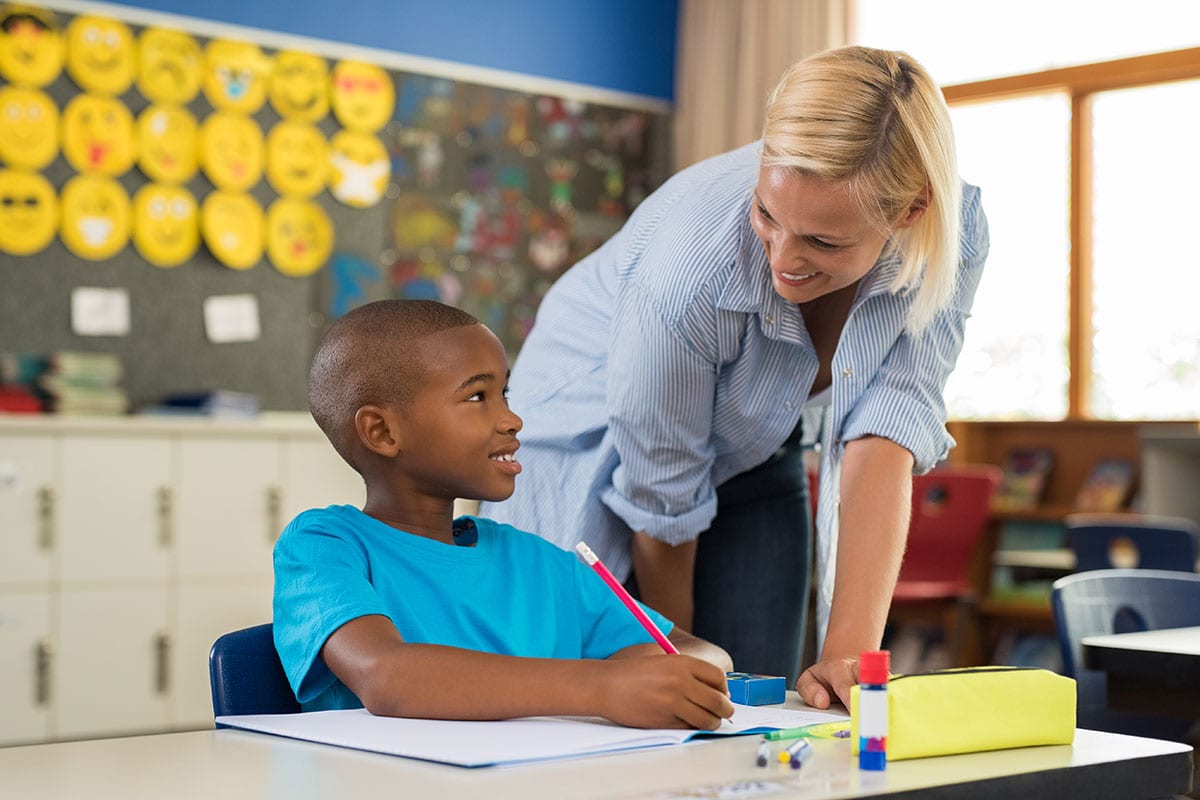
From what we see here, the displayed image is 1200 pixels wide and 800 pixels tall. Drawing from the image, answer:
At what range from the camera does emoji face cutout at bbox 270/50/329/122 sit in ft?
15.6

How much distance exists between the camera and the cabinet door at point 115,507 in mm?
3832

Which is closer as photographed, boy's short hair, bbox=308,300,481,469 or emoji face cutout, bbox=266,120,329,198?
boy's short hair, bbox=308,300,481,469

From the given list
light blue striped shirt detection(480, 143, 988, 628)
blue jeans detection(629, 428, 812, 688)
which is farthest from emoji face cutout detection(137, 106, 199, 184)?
blue jeans detection(629, 428, 812, 688)

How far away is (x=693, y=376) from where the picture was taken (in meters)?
1.54

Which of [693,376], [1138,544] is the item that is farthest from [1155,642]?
[1138,544]

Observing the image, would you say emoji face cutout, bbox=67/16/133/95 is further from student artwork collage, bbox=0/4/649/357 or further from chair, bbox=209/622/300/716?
chair, bbox=209/622/300/716

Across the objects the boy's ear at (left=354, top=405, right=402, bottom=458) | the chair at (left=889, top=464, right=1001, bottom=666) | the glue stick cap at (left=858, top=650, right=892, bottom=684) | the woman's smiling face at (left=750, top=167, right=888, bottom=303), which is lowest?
the chair at (left=889, top=464, right=1001, bottom=666)

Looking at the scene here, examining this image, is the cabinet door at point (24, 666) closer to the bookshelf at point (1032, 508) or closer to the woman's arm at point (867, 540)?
the woman's arm at point (867, 540)

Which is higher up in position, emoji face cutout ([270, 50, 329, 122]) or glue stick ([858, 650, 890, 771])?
emoji face cutout ([270, 50, 329, 122])

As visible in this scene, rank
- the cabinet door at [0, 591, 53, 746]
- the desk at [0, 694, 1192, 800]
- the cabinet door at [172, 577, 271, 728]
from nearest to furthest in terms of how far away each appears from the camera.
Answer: the desk at [0, 694, 1192, 800]
the cabinet door at [0, 591, 53, 746]
the cabinet door at [172, 577, 271, 728]

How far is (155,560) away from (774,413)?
2749 mm

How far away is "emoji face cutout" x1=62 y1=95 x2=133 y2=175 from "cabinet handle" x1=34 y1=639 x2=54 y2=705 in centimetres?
145

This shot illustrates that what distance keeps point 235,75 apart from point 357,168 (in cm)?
51

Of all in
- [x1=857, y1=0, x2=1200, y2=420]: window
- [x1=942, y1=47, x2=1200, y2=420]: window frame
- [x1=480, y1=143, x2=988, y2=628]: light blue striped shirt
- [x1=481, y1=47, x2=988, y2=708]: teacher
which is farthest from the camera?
[x1=942, y1=47, x2=1200, y2=420]: window frame
